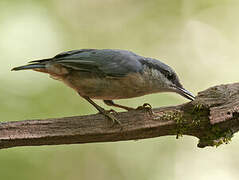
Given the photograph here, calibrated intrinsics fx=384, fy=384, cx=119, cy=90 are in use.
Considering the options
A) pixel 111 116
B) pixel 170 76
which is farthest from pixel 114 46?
pixel 111 116

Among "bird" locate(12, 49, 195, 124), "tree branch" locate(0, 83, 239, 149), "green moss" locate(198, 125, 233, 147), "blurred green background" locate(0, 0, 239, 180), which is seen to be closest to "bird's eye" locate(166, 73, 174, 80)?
"bird" locate(12, 49, 195, 124)

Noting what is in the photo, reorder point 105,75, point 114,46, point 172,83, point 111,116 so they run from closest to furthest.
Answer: point 111,116 < point 105,75 < point 172,83 < point 114,46

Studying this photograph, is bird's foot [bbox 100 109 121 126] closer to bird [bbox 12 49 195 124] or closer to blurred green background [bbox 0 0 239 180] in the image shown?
bird [bbox 12 49 195 124]

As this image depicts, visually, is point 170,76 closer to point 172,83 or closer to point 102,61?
point 172,83

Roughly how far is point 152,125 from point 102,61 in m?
1.17

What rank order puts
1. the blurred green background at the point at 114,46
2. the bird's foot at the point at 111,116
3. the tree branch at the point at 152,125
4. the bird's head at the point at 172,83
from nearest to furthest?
the tree branch at the point at 152,125 < the bird's foot at the point at 111,116 < the bird's head at the point at 172,83 < the blurred green background at the point at 114,46

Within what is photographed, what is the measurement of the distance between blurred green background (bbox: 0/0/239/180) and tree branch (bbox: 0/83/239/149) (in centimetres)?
173

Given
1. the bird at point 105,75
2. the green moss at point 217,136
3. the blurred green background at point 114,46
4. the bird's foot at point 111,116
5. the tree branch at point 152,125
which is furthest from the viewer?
the blurred green background at point 114,46

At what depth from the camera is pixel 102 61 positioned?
4.81 m

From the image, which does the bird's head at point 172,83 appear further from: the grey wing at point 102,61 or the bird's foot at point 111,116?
the bird's foot at point 111,116

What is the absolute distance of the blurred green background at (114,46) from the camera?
234 inches

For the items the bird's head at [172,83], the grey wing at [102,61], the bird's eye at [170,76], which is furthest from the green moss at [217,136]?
the grey wing at [102,61]

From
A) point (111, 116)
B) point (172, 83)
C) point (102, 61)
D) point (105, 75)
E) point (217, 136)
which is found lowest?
point (217, 136)

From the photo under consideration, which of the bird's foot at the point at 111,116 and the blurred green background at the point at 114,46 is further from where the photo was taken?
the blurred green background at the point at 114,46
